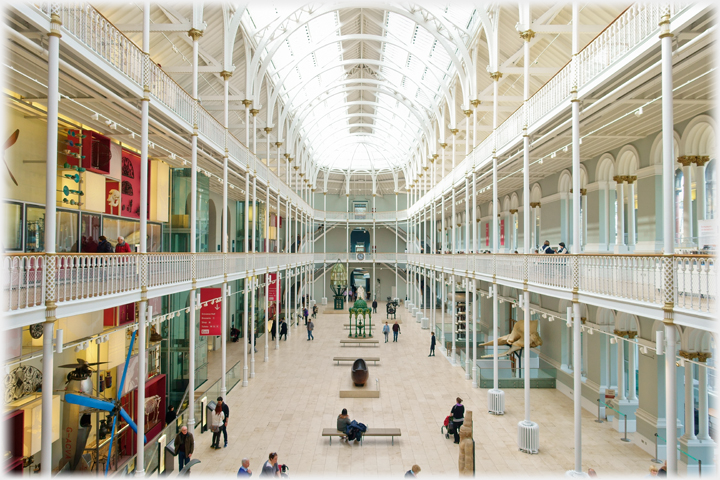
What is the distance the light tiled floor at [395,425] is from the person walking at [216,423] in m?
0.29

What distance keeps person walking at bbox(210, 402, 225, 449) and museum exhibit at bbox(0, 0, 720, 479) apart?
51 millimetres

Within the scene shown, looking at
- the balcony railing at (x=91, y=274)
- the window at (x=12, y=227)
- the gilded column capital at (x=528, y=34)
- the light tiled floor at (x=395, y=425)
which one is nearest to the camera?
the balcony railing at (x=91, y=274)

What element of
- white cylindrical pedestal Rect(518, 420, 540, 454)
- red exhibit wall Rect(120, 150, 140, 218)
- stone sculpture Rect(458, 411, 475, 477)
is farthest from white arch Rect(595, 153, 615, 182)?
red exhibit wall Rect(120, 150, 140, 218)

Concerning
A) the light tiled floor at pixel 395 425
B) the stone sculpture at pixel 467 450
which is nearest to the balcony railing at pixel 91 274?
the light tiled floor at pixel 395 425

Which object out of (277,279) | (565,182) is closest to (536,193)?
(565,182)

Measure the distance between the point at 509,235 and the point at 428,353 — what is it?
9166 millimetres

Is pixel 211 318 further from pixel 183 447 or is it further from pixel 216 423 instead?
pixel 183 447

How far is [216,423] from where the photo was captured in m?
12.0

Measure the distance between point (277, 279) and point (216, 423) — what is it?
12.1 m

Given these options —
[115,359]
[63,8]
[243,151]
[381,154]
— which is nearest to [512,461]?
[115,359]

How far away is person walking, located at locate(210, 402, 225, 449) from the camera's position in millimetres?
11984

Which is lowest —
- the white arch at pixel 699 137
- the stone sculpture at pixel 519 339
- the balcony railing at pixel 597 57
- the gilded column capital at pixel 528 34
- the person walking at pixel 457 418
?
the person walking at pixel 457 418

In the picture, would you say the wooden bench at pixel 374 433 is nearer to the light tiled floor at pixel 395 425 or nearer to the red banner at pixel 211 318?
the light tiled floor at pixel 395 425

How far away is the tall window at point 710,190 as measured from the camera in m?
11.2
